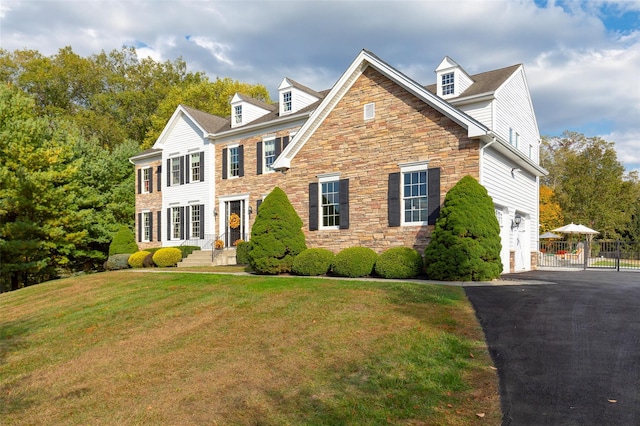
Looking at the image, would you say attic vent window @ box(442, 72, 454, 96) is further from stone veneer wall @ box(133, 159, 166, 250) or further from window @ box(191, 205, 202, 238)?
stone veneer wall @ box(133, 159, 166, 250)

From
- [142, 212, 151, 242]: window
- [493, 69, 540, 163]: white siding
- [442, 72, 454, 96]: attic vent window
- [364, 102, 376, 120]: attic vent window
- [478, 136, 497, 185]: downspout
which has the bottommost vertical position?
[142, 212, 151, 242]: window

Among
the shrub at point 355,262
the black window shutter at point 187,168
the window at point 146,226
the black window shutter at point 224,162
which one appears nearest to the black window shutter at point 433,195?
the shrub at point 355,262

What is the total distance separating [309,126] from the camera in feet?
55.3

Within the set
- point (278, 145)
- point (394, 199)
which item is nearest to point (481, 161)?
point (394, 199)

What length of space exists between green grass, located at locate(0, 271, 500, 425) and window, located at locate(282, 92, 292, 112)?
1420 centimetres

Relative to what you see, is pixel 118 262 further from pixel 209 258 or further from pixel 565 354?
pixel 565 354

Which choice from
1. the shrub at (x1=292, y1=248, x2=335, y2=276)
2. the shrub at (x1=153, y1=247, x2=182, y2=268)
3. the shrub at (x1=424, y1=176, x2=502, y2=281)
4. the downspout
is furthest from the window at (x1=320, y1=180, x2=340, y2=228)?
the shrub at (x1=153, y1=247, x2=182, y2=268)

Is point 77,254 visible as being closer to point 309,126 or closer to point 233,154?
point 233,154

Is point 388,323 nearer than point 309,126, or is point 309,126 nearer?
point 388,323

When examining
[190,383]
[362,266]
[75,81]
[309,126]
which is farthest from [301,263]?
[75,81]

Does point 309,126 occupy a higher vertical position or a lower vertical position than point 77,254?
higher

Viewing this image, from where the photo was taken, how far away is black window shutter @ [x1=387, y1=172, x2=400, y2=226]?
14.7 m

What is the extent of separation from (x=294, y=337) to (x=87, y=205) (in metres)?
25.4

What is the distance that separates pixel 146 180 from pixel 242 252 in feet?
39.1
